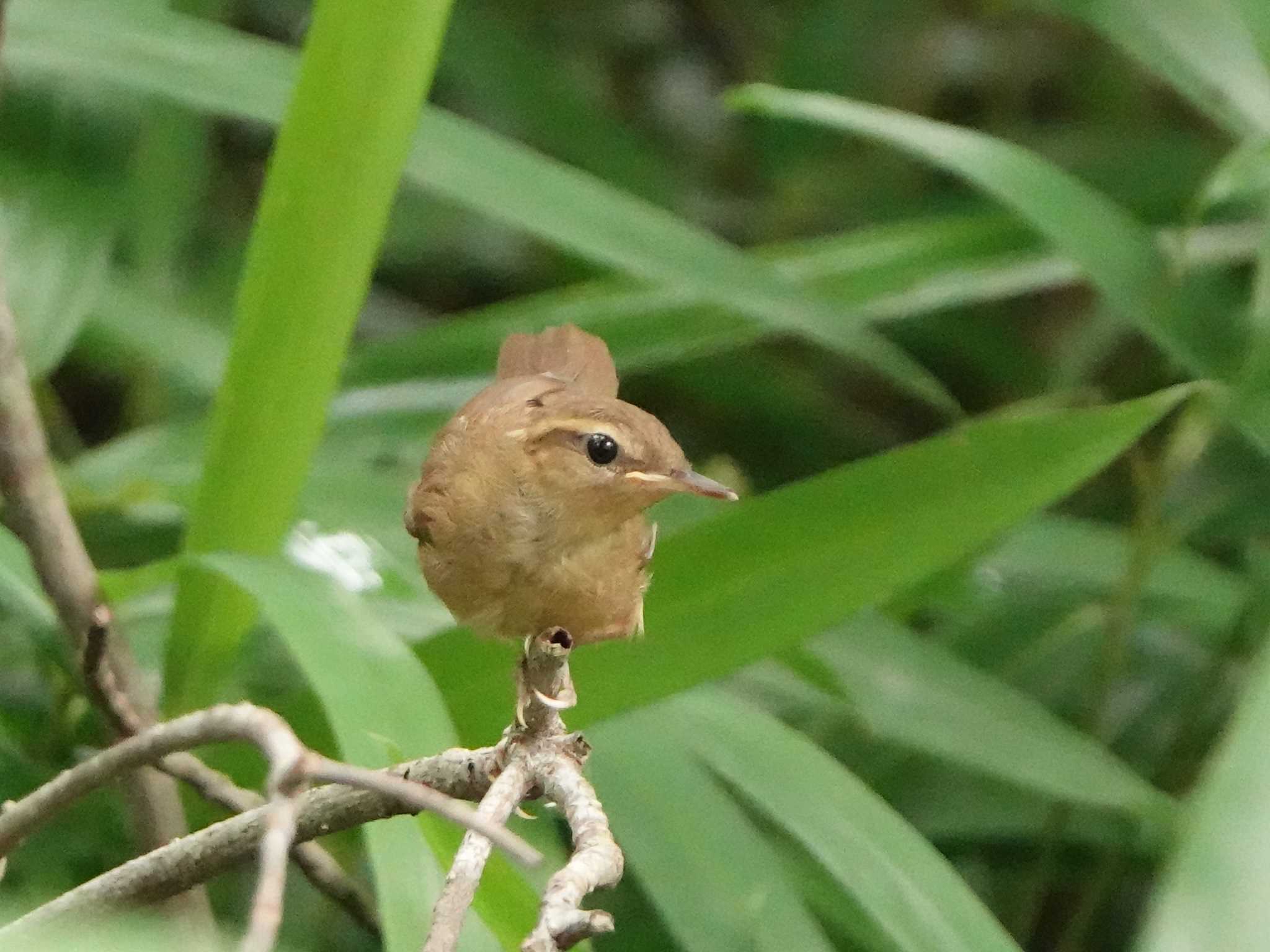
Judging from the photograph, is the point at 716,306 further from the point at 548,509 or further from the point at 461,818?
the point at 461,818

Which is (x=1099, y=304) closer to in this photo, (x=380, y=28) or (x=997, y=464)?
(x=997, y=464)

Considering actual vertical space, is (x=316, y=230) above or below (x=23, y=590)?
above

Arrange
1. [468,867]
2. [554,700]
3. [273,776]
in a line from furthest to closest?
[554,700], [468,867], [273,776]

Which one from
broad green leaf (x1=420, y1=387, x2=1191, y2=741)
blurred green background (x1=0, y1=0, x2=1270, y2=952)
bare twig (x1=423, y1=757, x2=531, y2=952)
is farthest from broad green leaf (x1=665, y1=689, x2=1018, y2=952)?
bare twig (x1=423, y1=757, x2=531, y2=952)

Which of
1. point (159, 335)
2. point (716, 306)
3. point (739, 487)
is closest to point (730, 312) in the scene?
point (716, 306)

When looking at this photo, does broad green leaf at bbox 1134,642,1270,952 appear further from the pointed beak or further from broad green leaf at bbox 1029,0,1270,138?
broad green leaf at bbox 1029,0,1270,138

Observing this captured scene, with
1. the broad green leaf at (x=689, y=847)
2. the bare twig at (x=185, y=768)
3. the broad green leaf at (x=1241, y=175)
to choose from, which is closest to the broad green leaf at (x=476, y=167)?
the broad green leaf at (x=1241, y=175)
